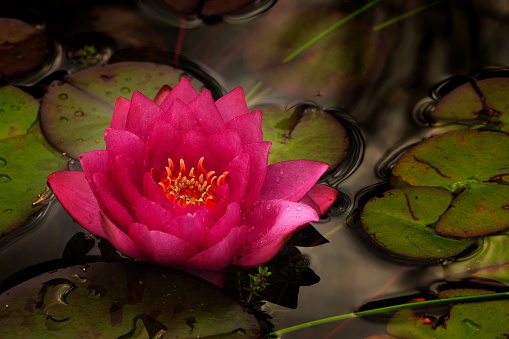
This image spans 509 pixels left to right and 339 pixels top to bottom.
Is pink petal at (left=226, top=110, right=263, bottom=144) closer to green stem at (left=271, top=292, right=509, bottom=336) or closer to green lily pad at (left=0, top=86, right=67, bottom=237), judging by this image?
green stem at (left=271, top=292, right=509, bottom=336)

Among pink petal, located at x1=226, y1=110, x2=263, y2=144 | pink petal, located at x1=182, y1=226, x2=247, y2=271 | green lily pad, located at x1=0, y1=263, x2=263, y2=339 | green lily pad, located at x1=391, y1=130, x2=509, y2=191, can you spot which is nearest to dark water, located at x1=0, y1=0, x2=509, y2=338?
green lily pad, located at x1=391, y1=130, x2=509, y2=191

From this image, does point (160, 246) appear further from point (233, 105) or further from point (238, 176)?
point (233, 105)

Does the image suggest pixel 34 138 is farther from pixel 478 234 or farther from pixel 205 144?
pixel 478 234

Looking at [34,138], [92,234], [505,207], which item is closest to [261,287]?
[92,234]

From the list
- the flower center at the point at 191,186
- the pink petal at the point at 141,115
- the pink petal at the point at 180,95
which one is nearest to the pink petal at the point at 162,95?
the pink petal at the point at 180,95

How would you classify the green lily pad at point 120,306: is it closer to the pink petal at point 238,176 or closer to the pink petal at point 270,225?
the pink petal at point 270,225
